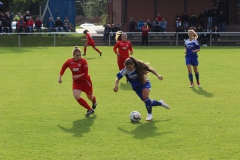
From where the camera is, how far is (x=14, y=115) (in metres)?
12.5

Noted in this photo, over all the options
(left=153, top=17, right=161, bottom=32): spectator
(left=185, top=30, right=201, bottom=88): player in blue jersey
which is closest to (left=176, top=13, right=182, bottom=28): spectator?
(left=153, top=17, right=161, bottom=32): spectator

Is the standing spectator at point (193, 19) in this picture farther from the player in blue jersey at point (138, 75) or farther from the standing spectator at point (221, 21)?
the player in blue jersey at point (138, 75)

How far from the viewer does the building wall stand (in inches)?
1642

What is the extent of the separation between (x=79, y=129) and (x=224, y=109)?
13.7 ft

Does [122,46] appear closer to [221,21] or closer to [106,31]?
[106,31]

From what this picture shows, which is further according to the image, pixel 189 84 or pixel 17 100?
pixel 189 84

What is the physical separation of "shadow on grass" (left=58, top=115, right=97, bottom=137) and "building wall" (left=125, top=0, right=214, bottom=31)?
30260 millimetres

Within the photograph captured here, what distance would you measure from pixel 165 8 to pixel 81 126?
104 ft

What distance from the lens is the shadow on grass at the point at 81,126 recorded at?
34.8ft

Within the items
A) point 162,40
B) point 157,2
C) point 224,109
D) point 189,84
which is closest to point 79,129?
point 224,109

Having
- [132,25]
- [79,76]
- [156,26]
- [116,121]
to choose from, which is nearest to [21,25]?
[132,25]

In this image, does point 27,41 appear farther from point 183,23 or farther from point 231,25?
point 231,25

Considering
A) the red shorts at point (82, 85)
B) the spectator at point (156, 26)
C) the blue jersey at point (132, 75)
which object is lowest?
the red shorts at point (82, 85)

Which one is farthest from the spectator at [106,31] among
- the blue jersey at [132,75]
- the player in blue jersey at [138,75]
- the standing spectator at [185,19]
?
the blue jersey at [132,75]
